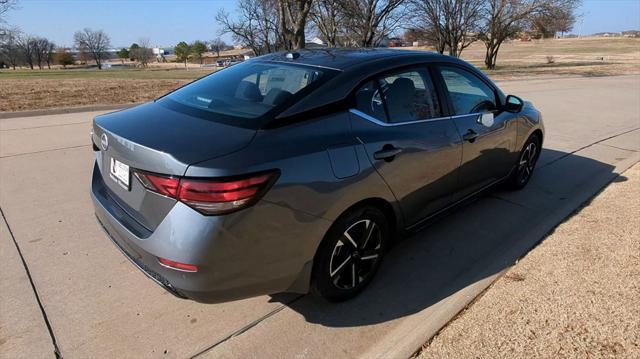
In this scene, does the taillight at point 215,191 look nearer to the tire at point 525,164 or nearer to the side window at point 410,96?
the side window at point 410,96

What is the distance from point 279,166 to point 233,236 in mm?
417

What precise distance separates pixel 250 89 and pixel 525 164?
3414mm

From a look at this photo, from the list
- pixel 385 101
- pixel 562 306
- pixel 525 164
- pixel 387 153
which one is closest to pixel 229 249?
pixel 387 153

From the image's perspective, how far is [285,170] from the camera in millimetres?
2258

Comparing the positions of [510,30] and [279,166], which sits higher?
[510,30]

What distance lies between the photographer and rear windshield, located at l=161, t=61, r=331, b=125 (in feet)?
8.75

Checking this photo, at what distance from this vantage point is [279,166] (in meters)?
2.24

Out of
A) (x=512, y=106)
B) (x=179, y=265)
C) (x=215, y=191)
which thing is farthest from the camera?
(x=512, y=106)

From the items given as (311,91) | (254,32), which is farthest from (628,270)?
(254,32)

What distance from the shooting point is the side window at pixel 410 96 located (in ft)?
10.1

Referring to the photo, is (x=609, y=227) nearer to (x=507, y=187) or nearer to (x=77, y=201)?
(x=507, y=187)

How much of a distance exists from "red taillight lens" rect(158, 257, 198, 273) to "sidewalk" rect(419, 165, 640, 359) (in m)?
1.31

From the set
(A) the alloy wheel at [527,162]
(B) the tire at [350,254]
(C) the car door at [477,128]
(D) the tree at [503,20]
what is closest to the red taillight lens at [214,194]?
(B) the tire at [350,254]

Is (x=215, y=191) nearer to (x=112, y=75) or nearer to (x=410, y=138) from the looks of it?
(x=410, y=138)
